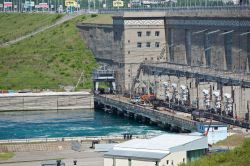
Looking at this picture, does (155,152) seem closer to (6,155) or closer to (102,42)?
(6,155)

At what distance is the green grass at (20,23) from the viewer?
107062 mm

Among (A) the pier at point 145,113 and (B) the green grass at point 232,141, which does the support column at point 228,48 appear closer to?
(A) the pier at point 145,113

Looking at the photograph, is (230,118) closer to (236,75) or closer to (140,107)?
(236,75)

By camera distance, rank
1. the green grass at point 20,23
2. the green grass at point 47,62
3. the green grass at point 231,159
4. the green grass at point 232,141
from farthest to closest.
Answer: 1. the green grass at point 20,23
2. the green grass at point 47,62
3. the green grass at point 232,141
4. the green grass at point 231,159

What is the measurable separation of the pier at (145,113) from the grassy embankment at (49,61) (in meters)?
7.62

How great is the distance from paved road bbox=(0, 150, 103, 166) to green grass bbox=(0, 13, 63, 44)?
54.2 metres

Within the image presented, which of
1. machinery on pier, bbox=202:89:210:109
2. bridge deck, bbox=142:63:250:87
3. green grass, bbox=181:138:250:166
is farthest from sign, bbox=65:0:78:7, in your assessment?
green grass, bbox=181:138:250:166

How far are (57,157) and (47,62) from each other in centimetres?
4102

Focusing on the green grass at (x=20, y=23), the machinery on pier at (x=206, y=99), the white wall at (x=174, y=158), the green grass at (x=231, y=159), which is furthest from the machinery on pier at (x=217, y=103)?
the green grass at (x=20, y=23)

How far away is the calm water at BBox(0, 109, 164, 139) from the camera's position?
201 ft

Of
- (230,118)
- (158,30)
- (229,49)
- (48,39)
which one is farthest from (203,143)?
(48,39)

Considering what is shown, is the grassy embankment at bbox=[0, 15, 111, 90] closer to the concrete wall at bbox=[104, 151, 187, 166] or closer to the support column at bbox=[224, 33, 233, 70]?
the support column at bbox=[224, 33, 233, 70]

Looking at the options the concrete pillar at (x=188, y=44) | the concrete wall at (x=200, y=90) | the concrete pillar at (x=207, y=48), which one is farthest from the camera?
the concrete pillar at (x=188, y=44)

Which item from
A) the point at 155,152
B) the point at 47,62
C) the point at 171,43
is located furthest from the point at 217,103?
the point at 47,62
